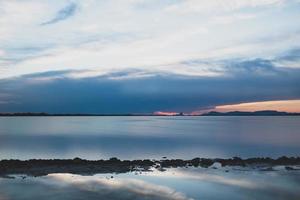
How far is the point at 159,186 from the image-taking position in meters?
17.0

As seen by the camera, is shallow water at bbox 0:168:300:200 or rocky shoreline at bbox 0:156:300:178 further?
rocky shoreline at bbox 0:156:300:178

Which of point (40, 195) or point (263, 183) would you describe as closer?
point (40, 195)

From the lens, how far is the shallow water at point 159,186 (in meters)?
14.8

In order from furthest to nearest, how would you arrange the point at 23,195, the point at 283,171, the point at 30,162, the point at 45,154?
the point at 45,154 → the point at 30,162 → the point at 283,171 → the point at 23,195

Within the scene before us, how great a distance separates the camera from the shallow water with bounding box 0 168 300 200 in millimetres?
14844

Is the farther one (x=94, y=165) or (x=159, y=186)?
(x=94, y=165)

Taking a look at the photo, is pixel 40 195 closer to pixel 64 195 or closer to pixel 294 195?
pixel 64 195

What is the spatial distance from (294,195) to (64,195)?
32.8ft

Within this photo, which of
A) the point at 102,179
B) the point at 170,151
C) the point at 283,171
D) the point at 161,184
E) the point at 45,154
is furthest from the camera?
the point at 170,151

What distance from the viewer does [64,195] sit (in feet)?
48.1

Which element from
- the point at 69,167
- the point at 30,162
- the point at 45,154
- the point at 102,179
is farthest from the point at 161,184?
the point at 45,154

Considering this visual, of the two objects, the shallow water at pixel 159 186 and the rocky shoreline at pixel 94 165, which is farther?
the rocky shoreline at pixel 94 165

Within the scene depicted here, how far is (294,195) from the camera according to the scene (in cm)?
1536

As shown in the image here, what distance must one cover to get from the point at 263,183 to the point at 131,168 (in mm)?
8931
